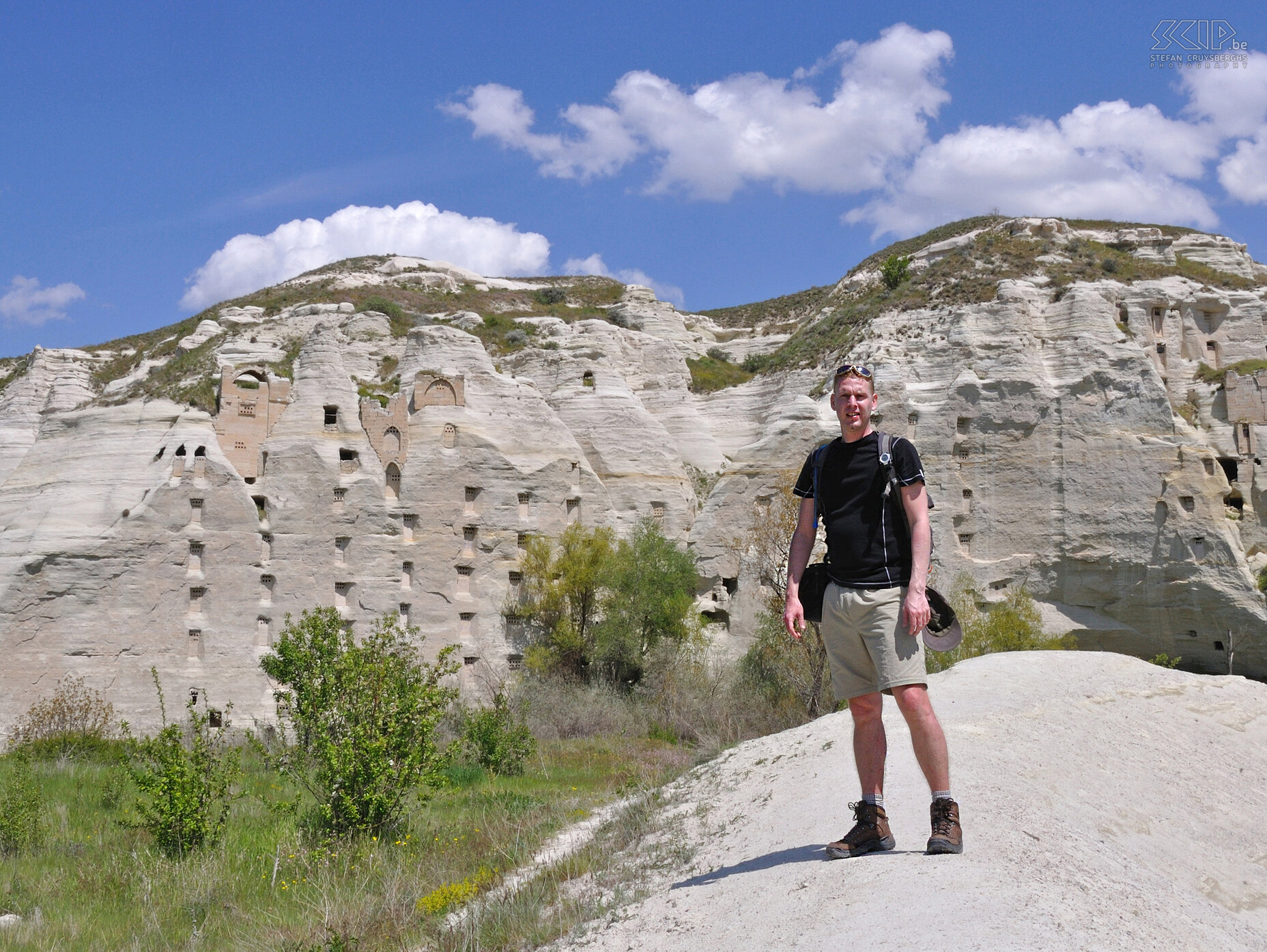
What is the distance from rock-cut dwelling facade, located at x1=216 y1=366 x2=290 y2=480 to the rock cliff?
0.08 metres

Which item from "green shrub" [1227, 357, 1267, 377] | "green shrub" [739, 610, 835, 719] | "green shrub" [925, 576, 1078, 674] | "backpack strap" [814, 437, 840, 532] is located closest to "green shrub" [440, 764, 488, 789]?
"green shrub" [739, 610, 835, 719]

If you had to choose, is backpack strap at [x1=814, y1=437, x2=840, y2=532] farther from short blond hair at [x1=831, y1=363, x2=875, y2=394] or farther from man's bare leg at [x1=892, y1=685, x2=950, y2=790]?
man's bare leg at [x1=892, y1=685, x2=950, y2=790]

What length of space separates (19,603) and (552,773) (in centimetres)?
1594

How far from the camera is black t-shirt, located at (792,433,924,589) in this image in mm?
5930

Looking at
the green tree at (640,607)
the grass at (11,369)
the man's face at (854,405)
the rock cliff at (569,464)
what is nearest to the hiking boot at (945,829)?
the man's face at (854,405)

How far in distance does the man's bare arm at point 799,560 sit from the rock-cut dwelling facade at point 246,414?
23.7 metres

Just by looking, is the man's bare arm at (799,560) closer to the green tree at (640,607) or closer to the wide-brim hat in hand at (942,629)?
the wide-brim hat in hand at (942,629)

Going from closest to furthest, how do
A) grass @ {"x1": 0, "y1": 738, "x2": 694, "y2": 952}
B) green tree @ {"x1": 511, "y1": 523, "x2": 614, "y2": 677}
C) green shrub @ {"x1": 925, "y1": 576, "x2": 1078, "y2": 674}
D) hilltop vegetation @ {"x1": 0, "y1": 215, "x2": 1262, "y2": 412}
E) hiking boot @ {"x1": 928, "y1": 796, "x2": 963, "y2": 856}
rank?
hiking boot @ {"x1": 928, "y1": 796, "x2": 963, "y2": 856}, grass @ {"x1": 0, "y1": 738, "x2": 694, "y2": 952}, green shrub @ {"x1": 925, "y1": 576, "x2": 1078, "y2": 674}, green tree @ {"x1": 511, "y1": 523, "x2": 614, "y2": 677}, hilltop vegetation @ {"x1": 0, "y1": 215, "x2": 1262, "y2": 412}

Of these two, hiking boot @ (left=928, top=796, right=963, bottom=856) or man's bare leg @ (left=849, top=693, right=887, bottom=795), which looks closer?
hiking boot @ (left=928, top=796, right=963, bottom=856)

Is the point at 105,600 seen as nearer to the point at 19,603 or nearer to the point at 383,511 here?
the point at 19,603

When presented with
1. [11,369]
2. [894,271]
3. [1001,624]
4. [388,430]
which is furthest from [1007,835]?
[11,369]

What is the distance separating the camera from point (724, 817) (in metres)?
8.26

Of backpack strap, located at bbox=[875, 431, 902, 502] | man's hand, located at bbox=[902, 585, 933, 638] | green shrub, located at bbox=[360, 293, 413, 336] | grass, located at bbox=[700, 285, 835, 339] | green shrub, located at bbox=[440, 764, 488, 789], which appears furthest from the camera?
grass, located at bbox=[700, 285, 835, 339]

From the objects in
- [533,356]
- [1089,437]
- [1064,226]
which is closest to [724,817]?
[1089,437]
